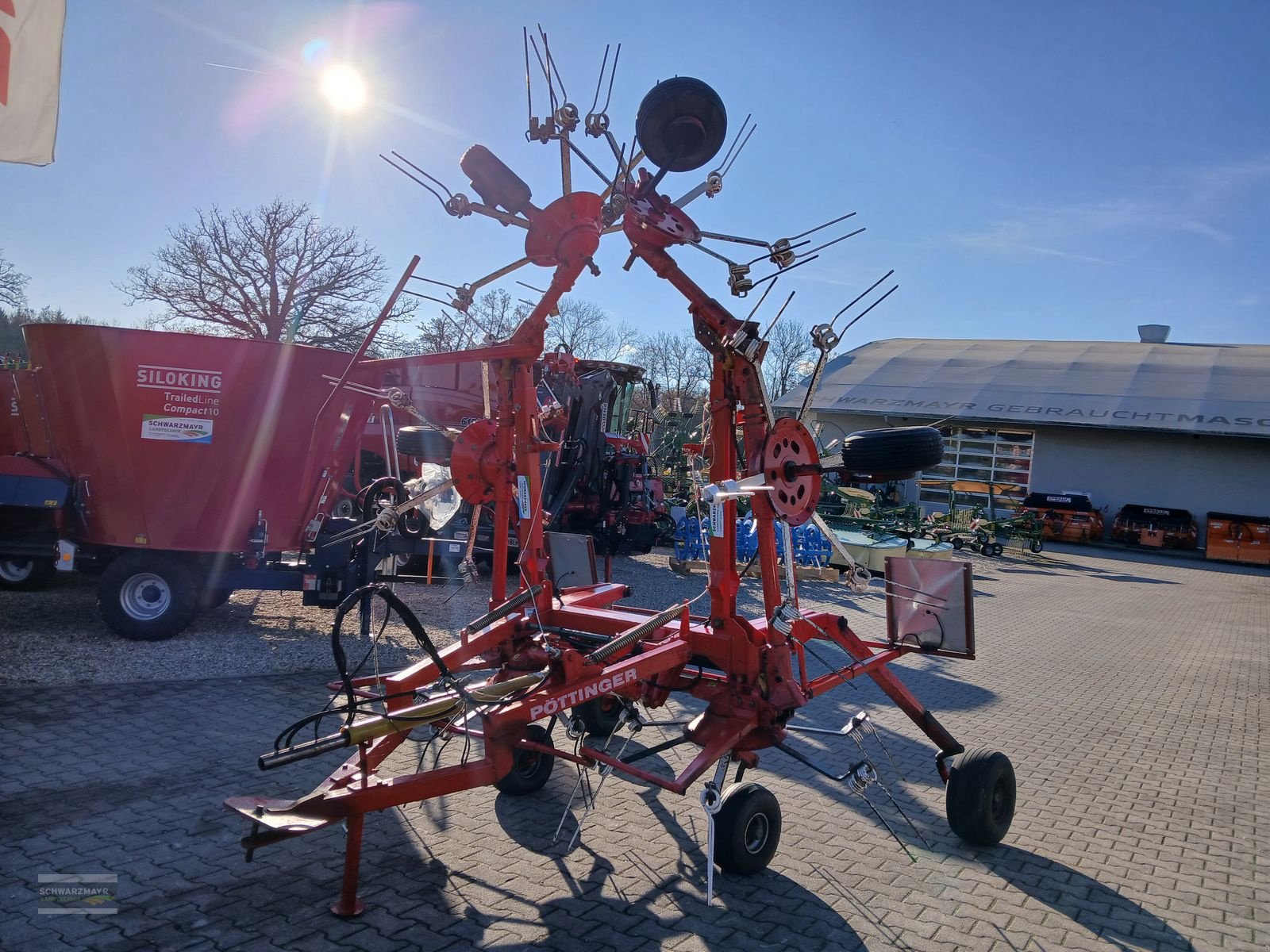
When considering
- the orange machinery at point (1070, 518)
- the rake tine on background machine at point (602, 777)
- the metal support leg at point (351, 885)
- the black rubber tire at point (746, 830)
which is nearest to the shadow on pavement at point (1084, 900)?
the black rubber tire at point (746, 830)

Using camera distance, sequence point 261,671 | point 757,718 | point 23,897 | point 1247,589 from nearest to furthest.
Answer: point 23,897 < point 757,718 < point 261,671 < point 1247,589

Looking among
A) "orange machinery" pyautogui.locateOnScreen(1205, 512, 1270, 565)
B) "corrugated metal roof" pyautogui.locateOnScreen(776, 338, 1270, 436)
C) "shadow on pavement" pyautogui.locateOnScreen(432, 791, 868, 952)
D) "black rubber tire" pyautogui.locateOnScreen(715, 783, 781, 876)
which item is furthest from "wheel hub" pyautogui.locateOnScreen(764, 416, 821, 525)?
"orange machinery" pyautogui.locateOnScreen(1205, 512, 1270, 565)

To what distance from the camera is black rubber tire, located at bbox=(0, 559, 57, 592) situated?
10.5m

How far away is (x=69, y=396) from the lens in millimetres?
8703

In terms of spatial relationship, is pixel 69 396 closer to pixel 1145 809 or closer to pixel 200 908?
pixel 200 908

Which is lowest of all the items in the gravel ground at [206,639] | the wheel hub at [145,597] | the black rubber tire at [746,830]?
the gravel ground at [206,639]

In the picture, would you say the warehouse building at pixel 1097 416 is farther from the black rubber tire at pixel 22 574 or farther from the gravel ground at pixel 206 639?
the black rubber tire at pixel 22 574

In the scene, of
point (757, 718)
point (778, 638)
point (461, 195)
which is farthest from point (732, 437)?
point (461, 195)

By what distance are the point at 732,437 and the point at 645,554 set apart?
42.2 ft

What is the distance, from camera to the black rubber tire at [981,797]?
497cm

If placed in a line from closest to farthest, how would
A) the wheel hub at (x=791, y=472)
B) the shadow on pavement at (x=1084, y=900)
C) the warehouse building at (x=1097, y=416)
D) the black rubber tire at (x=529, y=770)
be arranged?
the shadow on pavement at (x=1084, y=900)
the wheel hub at (x=791, y=472)
the black rubber tire at (x=529, y=770)
the warehouse building at (x=1097, y=416)

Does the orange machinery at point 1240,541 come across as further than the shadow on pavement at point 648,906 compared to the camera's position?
Yes

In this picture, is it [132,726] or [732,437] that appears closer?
[732,437]

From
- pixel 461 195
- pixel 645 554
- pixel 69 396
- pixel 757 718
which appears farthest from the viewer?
pixel 645 554
